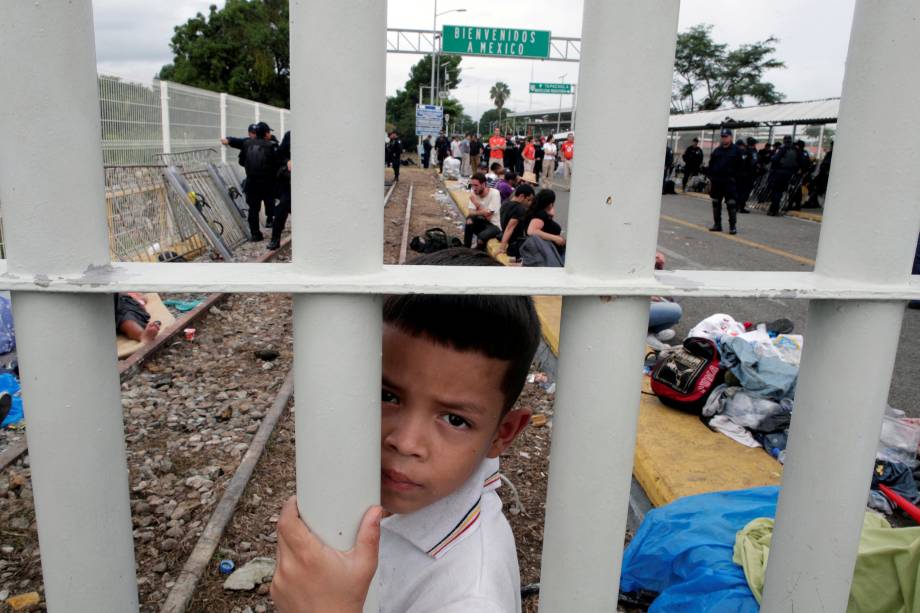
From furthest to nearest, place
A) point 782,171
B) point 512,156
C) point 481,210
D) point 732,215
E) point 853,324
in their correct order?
1. point 512,156
2. point 782,171
3. point 732,215
4. point 481,210
5. point 853,324

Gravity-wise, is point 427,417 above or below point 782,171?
below

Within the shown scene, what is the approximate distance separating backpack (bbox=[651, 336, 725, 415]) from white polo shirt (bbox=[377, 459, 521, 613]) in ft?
11.6

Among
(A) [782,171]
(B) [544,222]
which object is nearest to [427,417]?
(B) [544,222]

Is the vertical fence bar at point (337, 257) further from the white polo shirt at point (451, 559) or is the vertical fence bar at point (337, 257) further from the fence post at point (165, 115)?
the fence post at point (165, 115)

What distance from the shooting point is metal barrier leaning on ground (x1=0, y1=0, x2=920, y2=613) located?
88 centimetres

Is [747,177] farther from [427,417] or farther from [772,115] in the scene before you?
[427,417]

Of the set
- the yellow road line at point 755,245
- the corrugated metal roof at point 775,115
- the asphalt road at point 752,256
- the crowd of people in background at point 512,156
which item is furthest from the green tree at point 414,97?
the yellow road line at point 755,245

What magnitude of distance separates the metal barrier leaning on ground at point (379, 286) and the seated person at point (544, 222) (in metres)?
7.55

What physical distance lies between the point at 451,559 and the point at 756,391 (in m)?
3.99

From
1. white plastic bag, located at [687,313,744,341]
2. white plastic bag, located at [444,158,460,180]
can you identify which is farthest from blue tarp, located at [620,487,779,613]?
white plastic bag, located at [444,158,460,180]

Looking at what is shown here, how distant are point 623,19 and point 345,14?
1.17 feet

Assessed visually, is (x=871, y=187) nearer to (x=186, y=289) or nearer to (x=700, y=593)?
(x=186, y=289)

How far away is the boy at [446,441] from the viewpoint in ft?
4.17

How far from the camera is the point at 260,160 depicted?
12.5m
